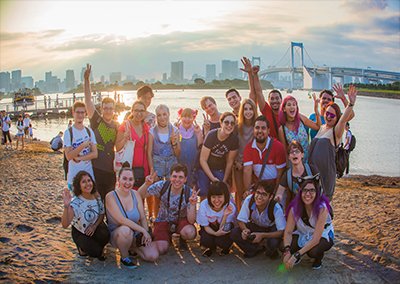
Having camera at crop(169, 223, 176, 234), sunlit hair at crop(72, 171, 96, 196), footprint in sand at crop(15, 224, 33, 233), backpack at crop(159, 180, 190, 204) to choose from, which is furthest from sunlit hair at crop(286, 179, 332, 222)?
footprint in sand at crop(15, 224, 33, 233)

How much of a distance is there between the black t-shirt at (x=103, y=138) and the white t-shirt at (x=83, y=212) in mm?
595

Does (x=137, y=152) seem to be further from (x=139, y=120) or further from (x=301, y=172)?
(x=301, y=172)

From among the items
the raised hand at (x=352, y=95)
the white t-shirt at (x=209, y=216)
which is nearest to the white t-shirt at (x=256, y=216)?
the white t-shirt at (x=209, y=216)

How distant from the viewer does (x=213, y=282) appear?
146 inches

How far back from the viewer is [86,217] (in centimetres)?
400

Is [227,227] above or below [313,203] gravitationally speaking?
below

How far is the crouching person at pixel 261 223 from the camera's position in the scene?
399 cm

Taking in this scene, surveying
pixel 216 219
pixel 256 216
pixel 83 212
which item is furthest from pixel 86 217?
pixel 256 216

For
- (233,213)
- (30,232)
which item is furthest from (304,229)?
(30,232)

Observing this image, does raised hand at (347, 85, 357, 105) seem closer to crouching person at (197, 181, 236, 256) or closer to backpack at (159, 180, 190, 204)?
crouching person at (197, 181, 236, 256)

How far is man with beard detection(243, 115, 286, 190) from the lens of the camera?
4164 millimetres

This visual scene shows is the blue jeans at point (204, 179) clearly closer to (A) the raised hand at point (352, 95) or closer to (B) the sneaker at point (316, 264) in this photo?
(B) the sneaker at point (316, 264)

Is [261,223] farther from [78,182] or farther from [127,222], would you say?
[78,182]

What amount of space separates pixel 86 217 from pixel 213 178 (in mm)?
1472
